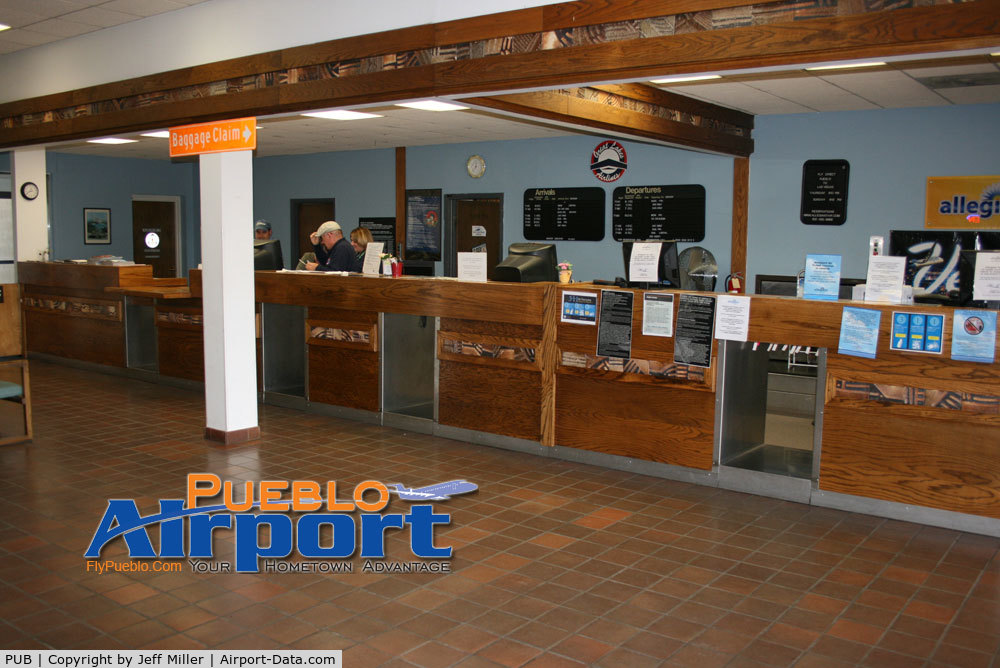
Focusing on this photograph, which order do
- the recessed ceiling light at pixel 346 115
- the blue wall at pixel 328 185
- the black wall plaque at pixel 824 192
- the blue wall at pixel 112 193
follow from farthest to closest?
the blue wall at pixel 112 193, the blue wall at pixel 328 185, the black wall plaque at pixel 824 192, the recessed ceiling light at pixel 346 115

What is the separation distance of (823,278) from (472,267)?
2491mm

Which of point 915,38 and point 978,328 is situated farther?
point 978,328

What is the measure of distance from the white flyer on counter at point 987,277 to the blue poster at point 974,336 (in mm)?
107

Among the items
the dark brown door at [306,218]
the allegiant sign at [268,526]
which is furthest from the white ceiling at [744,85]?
the dark brown door at [306,218]

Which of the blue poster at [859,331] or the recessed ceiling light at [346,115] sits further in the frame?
the recessed ceiling light at [346,115]

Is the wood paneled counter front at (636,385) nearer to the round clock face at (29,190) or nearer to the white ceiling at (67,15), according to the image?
the white ceiling at (67,15)

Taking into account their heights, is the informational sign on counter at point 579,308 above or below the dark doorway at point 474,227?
below

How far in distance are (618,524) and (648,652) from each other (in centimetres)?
141

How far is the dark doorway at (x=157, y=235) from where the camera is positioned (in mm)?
13227

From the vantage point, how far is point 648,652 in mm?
3062

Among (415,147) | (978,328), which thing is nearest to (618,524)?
(978,328)

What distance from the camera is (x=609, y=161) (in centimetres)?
926

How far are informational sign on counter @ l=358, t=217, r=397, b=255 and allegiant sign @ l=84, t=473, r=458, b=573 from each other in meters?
7.09

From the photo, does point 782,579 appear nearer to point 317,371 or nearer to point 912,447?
point 912,447
